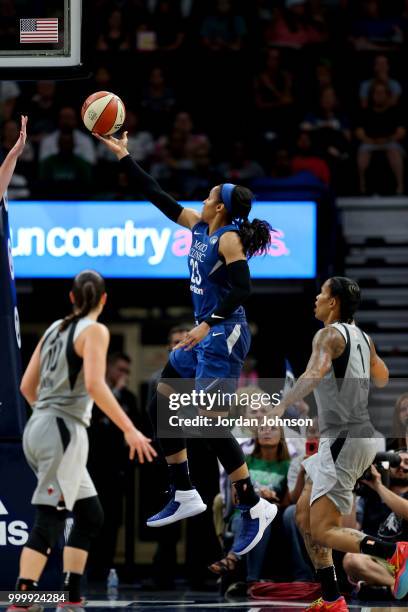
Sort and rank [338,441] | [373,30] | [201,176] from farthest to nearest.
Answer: [373,30], [201,176], [338,441]

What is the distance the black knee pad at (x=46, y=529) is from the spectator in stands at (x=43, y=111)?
28.8 feet

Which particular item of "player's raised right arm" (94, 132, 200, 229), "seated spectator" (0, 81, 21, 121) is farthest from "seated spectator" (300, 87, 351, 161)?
"player's raised right arm" (94, 132, 200, 229)

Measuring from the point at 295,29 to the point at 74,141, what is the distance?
3.66 m

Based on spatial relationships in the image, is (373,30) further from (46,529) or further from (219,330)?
(46,529)

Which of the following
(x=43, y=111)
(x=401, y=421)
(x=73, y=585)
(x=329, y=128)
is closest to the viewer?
(x=73, y=585)

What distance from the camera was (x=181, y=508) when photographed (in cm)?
874

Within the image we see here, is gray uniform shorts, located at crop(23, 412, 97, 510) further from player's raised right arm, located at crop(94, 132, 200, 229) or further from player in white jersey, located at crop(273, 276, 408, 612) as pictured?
player's raised right arm, located at crop(94, 132, 200, 229)

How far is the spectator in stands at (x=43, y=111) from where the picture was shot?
16156mm

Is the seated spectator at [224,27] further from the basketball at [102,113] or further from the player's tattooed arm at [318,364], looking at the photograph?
the player's tattooed arm at [318,364]

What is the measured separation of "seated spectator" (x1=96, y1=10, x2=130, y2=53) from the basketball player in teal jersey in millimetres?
8825

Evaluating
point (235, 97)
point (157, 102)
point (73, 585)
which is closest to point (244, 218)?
point (73, 585)

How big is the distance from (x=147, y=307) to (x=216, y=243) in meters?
7.43

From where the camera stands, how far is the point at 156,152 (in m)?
16.0

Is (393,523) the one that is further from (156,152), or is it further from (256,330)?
(156,152)
